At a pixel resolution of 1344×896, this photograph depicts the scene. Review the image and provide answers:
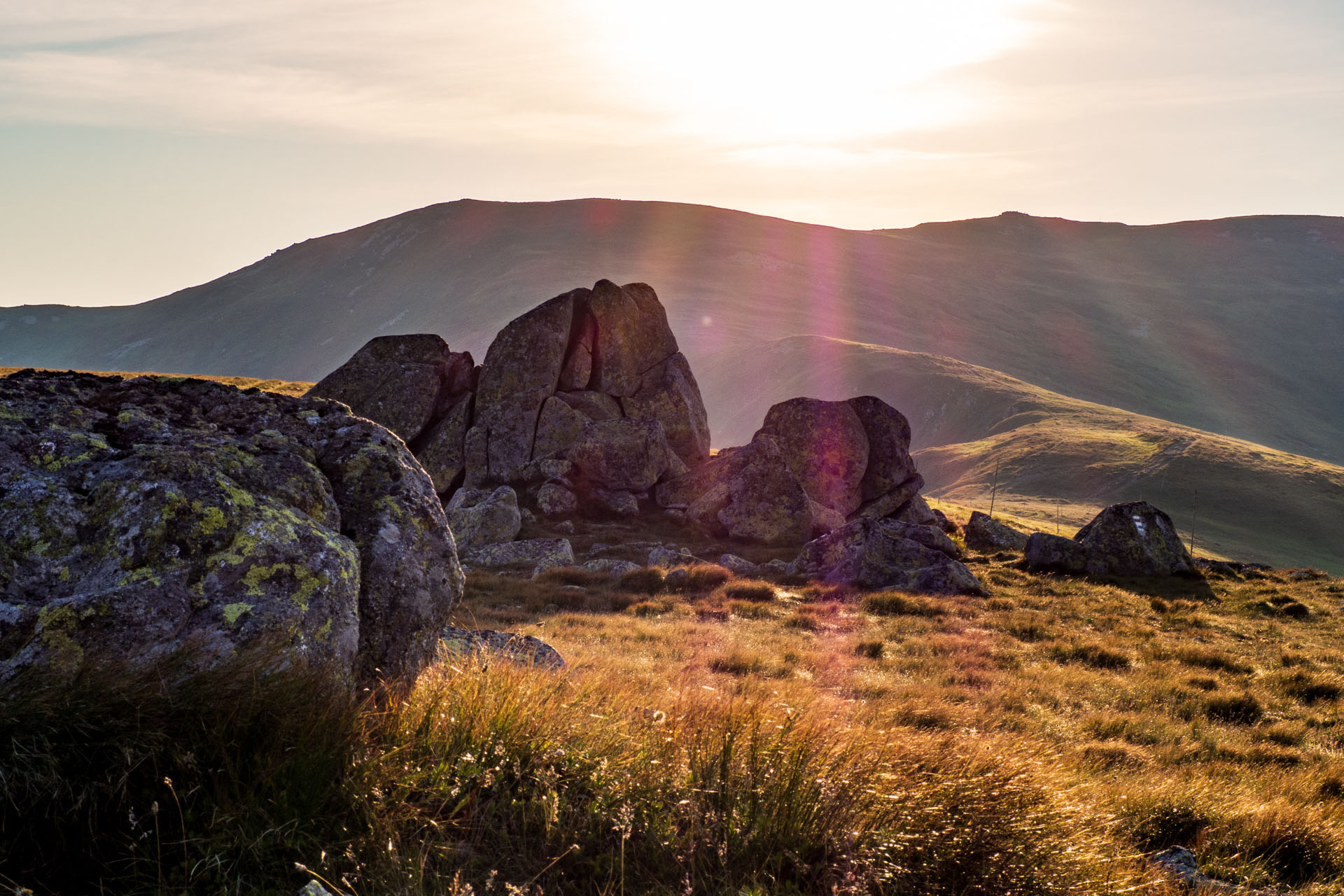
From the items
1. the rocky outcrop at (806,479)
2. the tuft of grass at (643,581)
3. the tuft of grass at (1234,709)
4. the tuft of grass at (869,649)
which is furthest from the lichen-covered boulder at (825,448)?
the tuft of grass at (1234,709)

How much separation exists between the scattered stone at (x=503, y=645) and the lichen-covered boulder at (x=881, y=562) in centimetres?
1573

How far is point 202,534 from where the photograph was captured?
540cm

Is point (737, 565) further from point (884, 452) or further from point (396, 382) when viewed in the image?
point (396, 382)

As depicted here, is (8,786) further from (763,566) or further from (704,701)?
(763,566)

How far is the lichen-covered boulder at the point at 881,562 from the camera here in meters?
23.9

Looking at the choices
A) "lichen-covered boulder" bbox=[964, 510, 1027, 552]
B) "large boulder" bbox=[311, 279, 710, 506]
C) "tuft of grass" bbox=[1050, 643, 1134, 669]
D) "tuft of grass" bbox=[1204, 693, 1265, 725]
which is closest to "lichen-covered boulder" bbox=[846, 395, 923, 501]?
"lichen-covered boulder" bbox=[964, 510, 1027, 552]

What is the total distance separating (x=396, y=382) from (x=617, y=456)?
35.4 feet

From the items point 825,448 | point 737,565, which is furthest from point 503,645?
point 825,448

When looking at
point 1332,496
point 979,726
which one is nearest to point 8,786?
point 979,726

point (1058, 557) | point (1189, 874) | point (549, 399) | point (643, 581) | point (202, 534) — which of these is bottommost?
point (1058, 557)

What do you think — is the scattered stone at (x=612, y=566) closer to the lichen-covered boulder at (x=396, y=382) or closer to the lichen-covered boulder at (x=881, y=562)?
the lichen-covered boulder at (x=881, y=562)

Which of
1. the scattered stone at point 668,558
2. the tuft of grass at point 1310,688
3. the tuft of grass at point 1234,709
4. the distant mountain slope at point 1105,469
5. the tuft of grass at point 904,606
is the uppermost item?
the tuft of grass at point 1234,709

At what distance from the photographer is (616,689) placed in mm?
6934

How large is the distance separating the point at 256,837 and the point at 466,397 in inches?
1355
